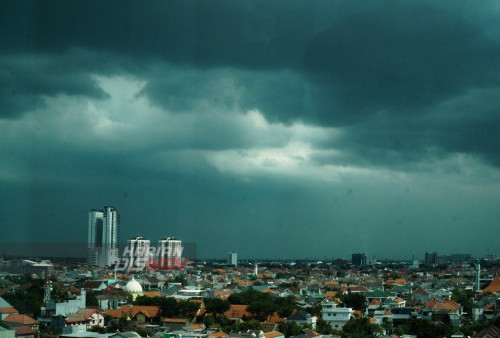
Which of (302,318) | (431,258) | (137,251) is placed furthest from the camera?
(431,258)

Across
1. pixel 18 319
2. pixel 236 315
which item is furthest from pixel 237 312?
pixel 18 319

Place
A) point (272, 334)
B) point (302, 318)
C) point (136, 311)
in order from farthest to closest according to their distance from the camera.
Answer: point (136, 311) < point (302, 318) < point (272, 334)

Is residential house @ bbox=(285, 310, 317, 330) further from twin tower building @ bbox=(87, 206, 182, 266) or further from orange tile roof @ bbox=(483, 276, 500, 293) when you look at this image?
twin tower building @ bbox=(87, 206, 182, 266)

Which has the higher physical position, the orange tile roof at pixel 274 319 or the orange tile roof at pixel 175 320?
the orange tile roof at pixel 274 319

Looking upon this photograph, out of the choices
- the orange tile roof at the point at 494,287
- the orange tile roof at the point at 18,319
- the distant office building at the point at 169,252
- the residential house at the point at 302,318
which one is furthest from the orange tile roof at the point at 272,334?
the distant office building at the point at 169,252

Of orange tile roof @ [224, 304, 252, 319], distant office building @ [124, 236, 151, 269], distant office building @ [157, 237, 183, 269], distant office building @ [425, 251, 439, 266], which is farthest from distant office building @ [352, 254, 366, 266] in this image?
orange tile roof @ [224, 304, 252, 319]

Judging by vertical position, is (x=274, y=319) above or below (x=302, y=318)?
below

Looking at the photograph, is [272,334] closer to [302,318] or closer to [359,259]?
[302,318]

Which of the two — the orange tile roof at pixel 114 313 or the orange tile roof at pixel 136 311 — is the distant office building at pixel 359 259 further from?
the orange tile roof at pixel 114 313
